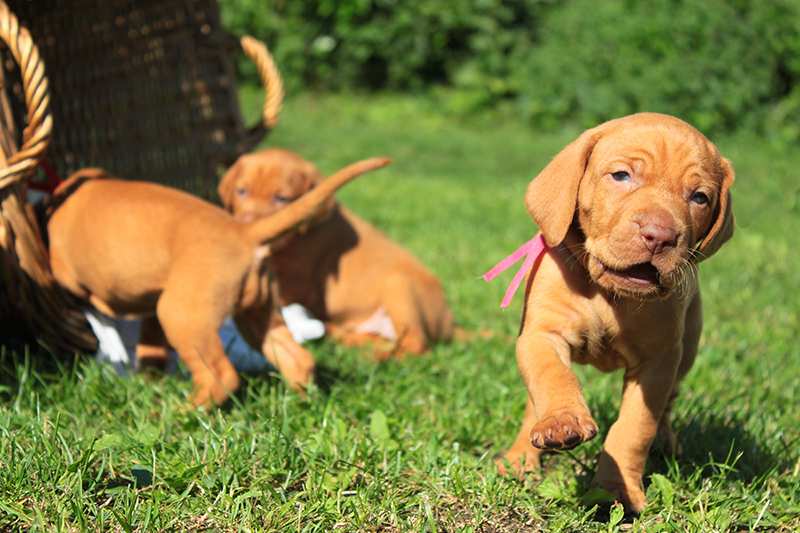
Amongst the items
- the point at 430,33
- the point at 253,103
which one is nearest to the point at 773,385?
the point at 253,103

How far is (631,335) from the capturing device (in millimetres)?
2660

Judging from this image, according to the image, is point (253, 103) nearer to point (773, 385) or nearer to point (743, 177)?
point (743, 177)

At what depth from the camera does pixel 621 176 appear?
8.27 feet

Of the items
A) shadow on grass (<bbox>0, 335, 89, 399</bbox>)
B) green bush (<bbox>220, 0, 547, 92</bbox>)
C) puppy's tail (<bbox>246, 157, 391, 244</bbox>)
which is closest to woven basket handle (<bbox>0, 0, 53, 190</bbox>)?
shadow on grass (<bbox>0, 335, 89, 399</bbox>)

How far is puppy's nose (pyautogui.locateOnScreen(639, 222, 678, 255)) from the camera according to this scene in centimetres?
234

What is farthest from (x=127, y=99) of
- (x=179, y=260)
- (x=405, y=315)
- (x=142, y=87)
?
(x=179, y=260)

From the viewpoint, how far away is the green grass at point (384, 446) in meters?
2.54

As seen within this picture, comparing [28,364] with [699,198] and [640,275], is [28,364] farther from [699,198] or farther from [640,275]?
[699,198]

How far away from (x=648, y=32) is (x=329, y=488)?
34.2 ft

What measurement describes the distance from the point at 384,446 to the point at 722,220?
3.77 feet

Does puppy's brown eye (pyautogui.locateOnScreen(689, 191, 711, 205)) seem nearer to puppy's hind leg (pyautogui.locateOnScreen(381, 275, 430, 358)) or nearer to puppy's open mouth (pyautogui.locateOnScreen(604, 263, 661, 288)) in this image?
puppy's open mouth (pyautogui.locateOnScreen(604, 263, 661, 288))

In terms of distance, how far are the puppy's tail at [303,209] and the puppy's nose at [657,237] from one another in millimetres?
1325

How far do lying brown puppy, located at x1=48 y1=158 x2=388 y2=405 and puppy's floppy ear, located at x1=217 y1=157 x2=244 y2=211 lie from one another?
991 mm

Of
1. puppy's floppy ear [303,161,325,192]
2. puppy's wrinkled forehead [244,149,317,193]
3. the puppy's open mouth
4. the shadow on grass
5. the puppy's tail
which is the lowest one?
the shadow on grass
